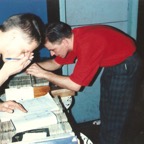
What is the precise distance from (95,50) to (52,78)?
15.3 inches

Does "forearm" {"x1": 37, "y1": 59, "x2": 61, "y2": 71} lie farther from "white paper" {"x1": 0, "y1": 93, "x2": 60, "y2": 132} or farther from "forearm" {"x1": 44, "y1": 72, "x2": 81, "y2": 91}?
"white paper" {"x1": 0, "y1": 93, "x2": 60, "y2": 132}

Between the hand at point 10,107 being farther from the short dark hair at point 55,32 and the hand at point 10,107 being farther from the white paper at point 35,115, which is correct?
the short dark hair at point 55,32

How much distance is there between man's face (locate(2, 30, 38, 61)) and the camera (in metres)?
1.45

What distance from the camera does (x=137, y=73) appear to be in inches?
86.9

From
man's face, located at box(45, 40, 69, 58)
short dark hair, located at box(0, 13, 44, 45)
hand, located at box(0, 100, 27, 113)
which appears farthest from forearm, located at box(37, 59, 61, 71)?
short dark hair, located at box(0, 13, 44, 45)

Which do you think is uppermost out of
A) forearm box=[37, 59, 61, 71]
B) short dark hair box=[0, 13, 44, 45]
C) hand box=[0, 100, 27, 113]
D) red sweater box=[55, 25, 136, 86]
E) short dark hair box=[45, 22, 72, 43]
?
short dark hair box=[0, 13, 44, 45]

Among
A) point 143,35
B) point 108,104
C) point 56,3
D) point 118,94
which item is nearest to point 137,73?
point 118,94

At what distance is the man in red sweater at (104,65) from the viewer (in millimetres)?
1958

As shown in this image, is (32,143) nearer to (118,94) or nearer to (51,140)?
(51,140)

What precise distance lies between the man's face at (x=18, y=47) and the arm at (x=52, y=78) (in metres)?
0.42

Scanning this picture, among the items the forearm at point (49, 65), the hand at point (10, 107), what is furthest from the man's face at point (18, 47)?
the forearm at point (49, 65)

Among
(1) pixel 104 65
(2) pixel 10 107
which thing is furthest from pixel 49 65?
(2) pixel 10 107

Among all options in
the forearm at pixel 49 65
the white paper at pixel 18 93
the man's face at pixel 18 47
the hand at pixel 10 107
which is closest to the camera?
the man's face at pixel 18 47

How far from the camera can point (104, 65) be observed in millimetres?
2156
